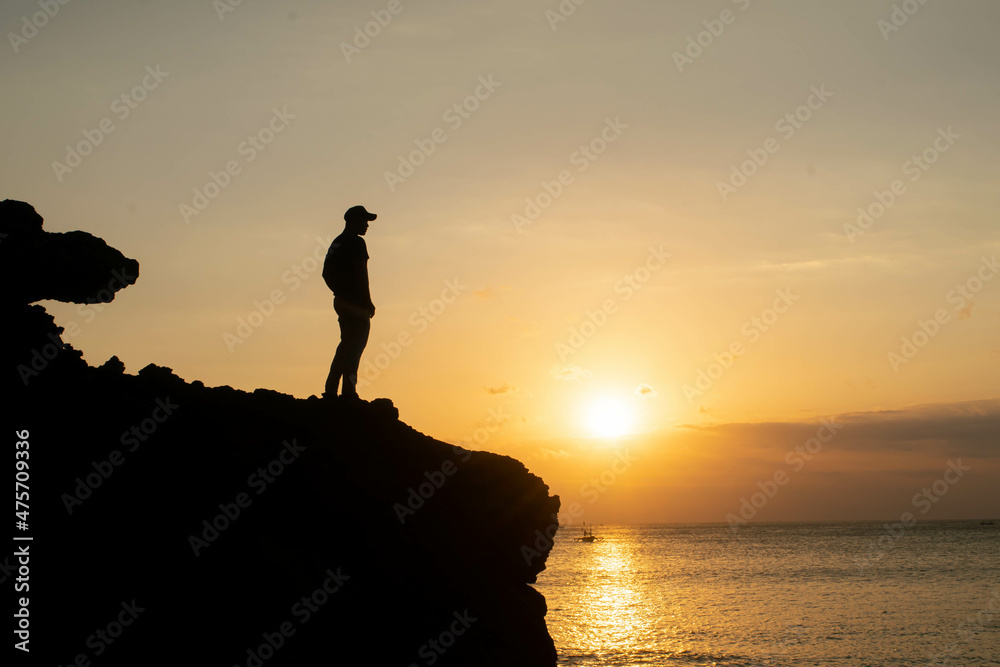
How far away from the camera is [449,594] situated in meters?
11.0

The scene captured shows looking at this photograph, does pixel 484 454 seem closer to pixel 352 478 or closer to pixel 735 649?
pixel 352 478

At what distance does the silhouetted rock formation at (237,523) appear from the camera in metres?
8.84

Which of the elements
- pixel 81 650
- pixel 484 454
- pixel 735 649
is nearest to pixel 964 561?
pixel 735 649

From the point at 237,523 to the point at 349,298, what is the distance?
12.9 ft

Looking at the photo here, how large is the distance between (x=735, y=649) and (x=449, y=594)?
33.2 m

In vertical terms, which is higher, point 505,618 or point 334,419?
point 334,419

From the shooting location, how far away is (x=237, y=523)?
977cm
